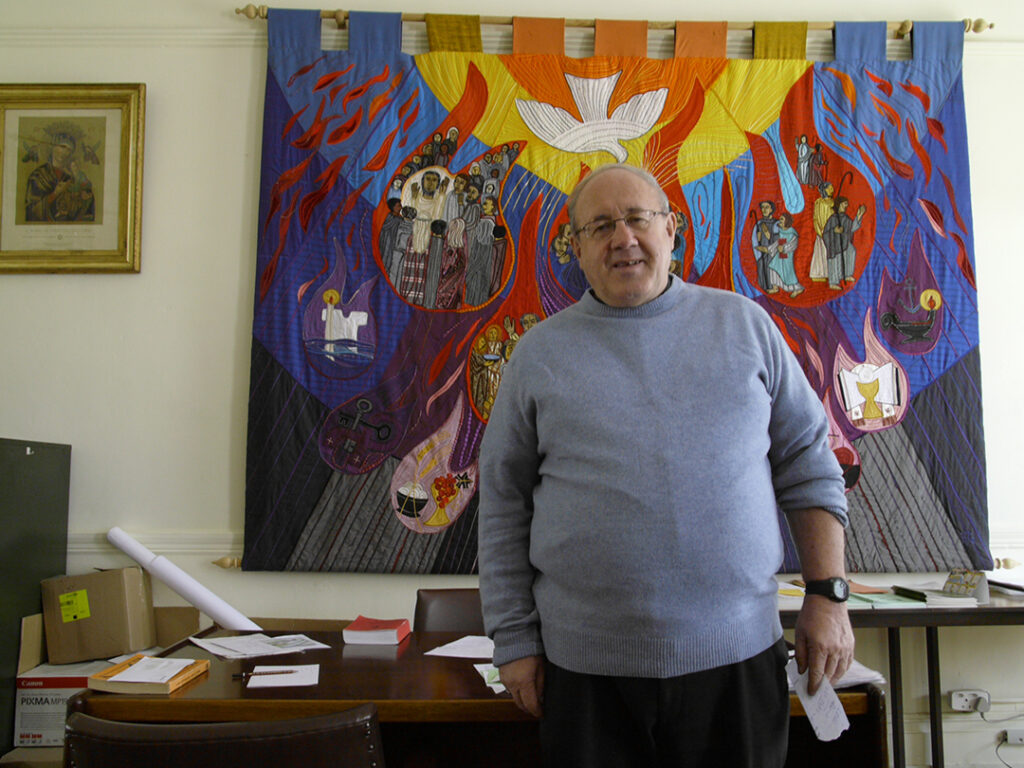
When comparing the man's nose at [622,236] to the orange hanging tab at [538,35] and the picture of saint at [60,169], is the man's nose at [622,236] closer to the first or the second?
the orange hanging tab at [538,35]

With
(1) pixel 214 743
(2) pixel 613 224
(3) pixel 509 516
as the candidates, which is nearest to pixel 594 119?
(2) pixel 613 224

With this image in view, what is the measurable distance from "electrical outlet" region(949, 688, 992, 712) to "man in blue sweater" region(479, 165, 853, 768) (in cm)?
203

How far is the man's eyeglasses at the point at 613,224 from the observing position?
147cm

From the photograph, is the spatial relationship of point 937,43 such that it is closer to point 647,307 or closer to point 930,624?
point 930,624

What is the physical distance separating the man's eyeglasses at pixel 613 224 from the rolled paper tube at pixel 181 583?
1997 millimetres

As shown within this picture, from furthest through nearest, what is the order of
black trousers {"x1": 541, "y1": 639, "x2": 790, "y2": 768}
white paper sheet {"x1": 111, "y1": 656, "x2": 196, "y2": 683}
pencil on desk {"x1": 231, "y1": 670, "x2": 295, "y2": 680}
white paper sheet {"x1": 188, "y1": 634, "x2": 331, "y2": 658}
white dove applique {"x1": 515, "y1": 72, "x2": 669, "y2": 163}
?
white dove applique {"x1": 515, "y1": 72, "x2": 669, "y2": 163} → white paper sheet {"x1": 188, "y1": 634, "x2": 331, "y2": 658} → pencil on desk {"x1": 231, "y1": 670, "x2": 295, "y2": 680} → white paper sheet {"x1": 111, "y1": 656, "x2": 196, "y2": 683} → black trousers {"x1": 541, "y1": 639, "x2": 790, "y2": 768}

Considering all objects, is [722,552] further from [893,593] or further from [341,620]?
[341,620]

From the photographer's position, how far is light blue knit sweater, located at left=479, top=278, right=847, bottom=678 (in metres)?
1.27

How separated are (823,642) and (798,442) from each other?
366mm

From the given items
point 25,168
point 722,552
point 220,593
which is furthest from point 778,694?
point 25,168

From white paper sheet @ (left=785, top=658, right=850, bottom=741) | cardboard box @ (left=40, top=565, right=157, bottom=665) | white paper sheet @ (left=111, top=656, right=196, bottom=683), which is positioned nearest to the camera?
white paper sheet @ (left=785, top=658, right=850, bottom=741)

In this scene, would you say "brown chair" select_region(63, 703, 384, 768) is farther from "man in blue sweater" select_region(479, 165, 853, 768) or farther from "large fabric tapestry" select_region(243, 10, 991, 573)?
"large fabric tapestry" select_region(243, 10, 991, 573)

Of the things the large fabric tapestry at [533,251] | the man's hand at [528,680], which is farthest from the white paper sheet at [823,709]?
the large fabric tapestry at [533,251]

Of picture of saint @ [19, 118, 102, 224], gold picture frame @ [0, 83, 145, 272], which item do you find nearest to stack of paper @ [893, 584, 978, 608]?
gold picture frame @ [0, 83, 145, 272]
